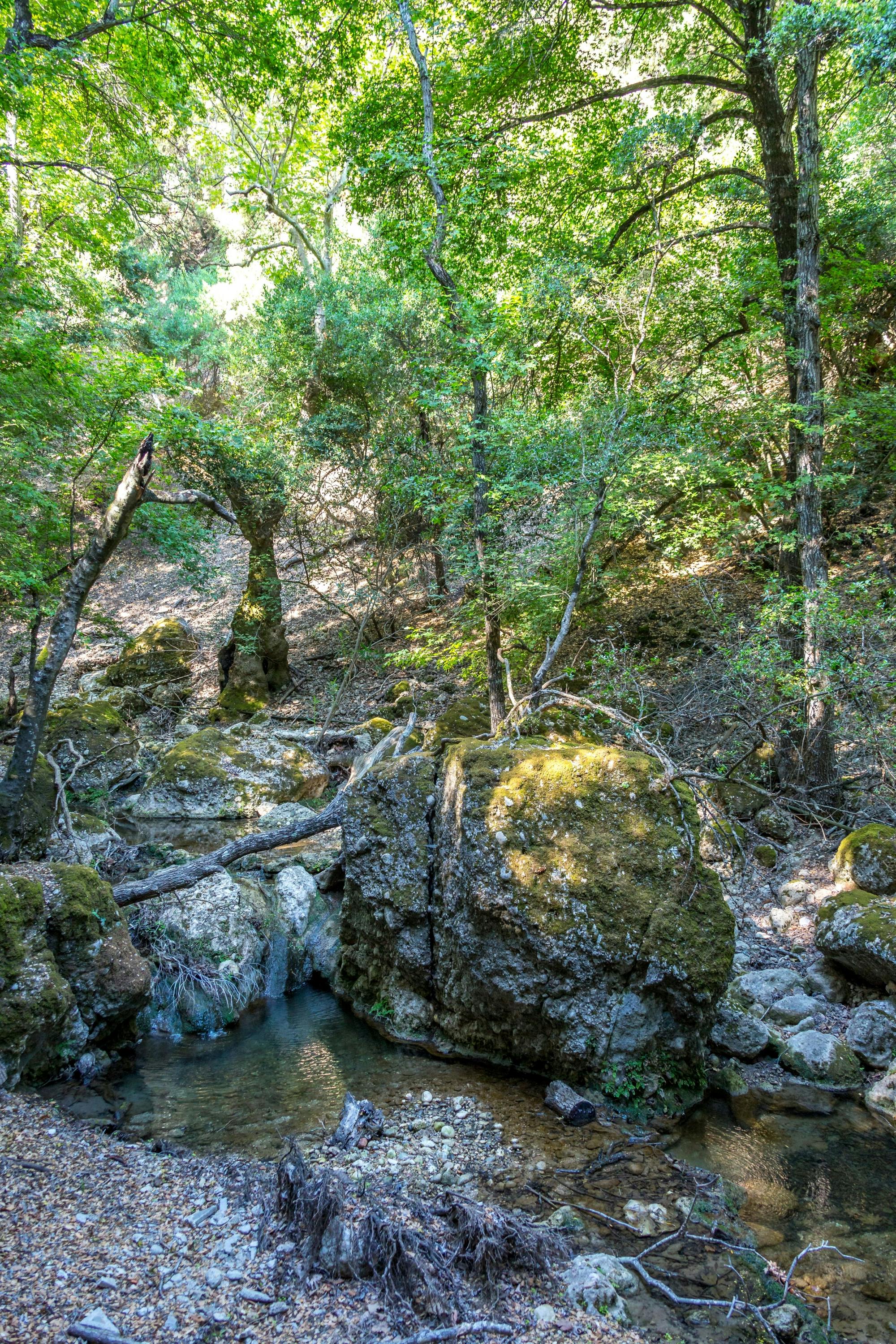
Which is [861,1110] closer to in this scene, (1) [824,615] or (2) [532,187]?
(1) [824,615]

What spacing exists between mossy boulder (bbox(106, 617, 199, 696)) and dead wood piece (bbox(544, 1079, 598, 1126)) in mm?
12460

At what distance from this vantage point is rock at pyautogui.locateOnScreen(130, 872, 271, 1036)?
6043 mm

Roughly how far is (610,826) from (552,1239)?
2529mm

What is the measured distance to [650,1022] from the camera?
4.70m

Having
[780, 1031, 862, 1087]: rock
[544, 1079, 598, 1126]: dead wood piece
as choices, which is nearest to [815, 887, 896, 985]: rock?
[780, 1031, 862, 1087]: rock

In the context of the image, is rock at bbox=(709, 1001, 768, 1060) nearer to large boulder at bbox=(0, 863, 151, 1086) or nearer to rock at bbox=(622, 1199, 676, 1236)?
rock at bbox=(622, 1199, 676, 1236)

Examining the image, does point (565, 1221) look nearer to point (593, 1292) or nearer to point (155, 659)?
point (593, 1292)

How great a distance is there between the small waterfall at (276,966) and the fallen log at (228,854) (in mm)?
949

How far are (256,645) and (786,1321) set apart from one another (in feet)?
43.0

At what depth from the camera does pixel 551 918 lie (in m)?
4.82

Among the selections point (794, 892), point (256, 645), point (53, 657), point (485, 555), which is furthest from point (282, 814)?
point (794, 892)

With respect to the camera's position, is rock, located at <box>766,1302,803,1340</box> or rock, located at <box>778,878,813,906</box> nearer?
rock, located at <box>766,1302,803,1340</box>

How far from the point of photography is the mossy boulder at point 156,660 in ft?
50.2

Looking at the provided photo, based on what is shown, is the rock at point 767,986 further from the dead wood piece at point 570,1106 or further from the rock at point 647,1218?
the rock at point 647,1218
